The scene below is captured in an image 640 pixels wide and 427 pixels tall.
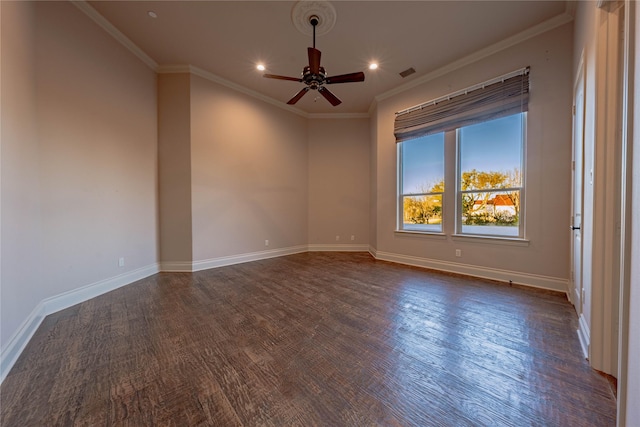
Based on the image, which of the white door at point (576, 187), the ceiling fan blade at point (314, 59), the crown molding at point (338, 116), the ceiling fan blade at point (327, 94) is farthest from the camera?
the crown molding at point (338, 116)

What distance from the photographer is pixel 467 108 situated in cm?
349

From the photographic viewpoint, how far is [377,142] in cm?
478

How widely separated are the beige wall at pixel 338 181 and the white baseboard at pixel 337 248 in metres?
0.07

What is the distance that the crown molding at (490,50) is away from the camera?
2758 millimetres

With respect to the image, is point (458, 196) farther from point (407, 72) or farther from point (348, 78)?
point (348, 78)

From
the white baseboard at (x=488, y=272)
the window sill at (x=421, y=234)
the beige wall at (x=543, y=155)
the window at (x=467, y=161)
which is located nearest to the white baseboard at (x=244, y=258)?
the white baseboard at (x=488, y=272)

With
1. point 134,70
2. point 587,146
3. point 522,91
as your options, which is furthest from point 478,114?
point 134,70

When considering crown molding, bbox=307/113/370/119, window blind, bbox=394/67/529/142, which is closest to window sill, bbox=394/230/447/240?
window blind, bbox=394/67/529/142

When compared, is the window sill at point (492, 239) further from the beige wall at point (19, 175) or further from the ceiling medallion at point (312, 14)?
the beige wall at point (19, 175)

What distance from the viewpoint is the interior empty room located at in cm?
131

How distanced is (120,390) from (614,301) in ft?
9.72

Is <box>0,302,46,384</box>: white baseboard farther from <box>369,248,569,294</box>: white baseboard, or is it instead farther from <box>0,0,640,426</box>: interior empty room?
<box>369,248,569,294</box>: white baseboard

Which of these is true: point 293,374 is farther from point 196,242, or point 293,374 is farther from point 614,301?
point 196,242

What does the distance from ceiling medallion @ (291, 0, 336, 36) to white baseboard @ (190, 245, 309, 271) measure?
367cm
